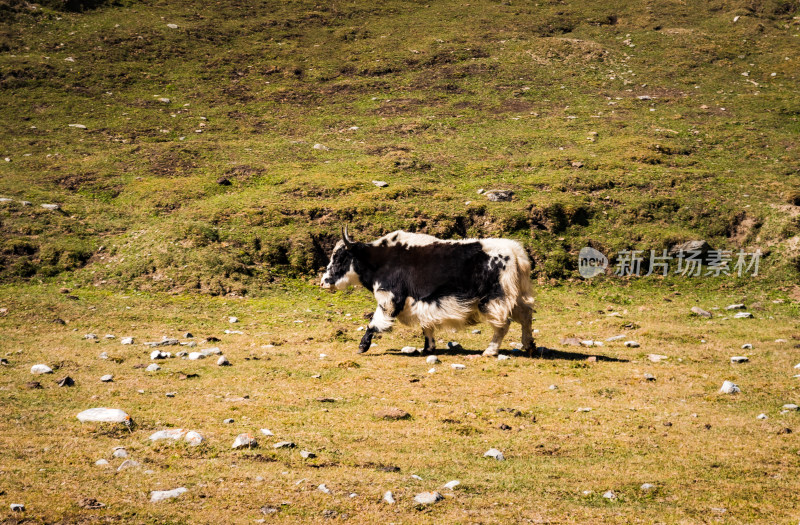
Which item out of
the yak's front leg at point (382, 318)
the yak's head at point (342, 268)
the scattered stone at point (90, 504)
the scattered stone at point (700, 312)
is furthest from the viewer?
the scattered stone at point (700, 312)

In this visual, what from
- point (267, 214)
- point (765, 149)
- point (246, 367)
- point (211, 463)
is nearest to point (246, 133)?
point (267, 214)

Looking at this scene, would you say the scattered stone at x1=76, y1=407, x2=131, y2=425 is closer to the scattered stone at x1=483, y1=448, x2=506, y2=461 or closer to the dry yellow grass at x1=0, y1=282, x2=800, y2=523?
the dry yellow grass at x1=0, y1=282, x2=800, y2=523

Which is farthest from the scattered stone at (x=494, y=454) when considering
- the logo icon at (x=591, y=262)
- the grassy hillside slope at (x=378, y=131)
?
the logo icon at (x=591, y=262)

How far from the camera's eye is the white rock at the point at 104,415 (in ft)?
26.9

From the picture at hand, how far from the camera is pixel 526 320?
1263 centimetres

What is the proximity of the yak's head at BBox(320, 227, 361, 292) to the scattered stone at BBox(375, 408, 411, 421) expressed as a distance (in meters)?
5.67

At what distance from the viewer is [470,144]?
26594mm

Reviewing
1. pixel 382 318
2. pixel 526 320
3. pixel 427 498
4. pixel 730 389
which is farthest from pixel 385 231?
pixel 427 498

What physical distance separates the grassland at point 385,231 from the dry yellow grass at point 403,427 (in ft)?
0.18

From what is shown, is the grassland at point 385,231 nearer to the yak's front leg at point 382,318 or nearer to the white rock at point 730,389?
the white rock at point 730,389

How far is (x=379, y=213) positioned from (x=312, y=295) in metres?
3.84

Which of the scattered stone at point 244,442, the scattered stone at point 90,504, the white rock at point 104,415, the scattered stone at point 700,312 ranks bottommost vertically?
the scattered stone at point 700,312

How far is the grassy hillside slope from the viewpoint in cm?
1941

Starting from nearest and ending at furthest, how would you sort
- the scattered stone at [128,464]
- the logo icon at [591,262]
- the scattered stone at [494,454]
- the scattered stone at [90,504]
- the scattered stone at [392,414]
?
the scattered stone at [90,504] → the scattered stone at [128,464] → the scattered stone at [494,454] → the scattered stone at [392,414] → the logo icon at [591,262]
